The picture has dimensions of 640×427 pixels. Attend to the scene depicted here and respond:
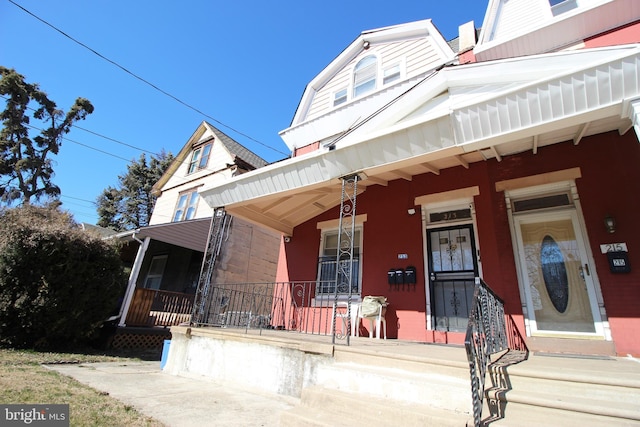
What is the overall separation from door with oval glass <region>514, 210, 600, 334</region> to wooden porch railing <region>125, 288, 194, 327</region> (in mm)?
9768

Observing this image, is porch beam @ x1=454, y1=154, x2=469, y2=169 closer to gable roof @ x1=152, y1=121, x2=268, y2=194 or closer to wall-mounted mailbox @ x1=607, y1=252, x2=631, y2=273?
wall-mounted mailbox @ x1=607, y1=252, x2=631, y2=273

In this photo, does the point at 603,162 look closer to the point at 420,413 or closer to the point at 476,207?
the point at 476,207

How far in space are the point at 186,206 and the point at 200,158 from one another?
2524 mm

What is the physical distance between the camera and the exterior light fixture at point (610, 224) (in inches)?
172

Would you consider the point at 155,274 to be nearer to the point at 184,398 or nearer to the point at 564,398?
the point at 184,398

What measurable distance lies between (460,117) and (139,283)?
14815 millimetres

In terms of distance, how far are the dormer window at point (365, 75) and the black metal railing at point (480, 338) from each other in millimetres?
7557

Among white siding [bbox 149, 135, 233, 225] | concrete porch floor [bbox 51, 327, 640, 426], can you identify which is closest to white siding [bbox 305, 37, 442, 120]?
white siding [bbox 149, 135, 233, 225]

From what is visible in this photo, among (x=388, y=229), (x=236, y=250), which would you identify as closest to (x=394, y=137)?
(x=388, y=229)

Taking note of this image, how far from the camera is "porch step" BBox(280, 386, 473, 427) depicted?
2.42 metres

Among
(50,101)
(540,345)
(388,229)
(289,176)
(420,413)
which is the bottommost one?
(420,413)

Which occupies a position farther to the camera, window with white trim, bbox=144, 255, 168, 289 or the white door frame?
window with white trim, bbox=144, 255, 168, 289

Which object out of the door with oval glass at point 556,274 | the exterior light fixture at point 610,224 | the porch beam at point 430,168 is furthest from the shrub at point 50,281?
the exterior light fixture at point 610,224

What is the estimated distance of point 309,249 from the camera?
775cm
